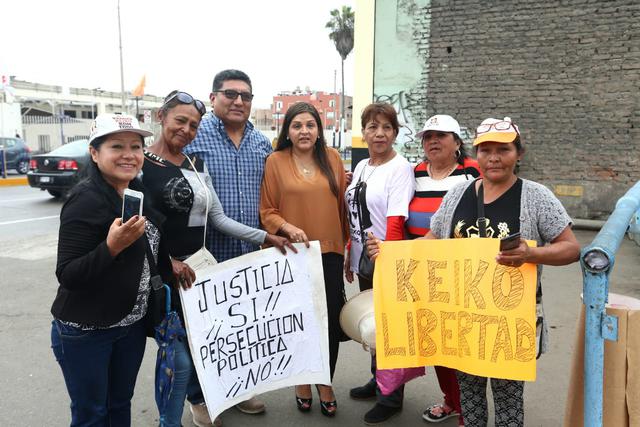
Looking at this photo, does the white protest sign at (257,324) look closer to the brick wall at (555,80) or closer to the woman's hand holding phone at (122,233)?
the woman's hand holding phone at (122,233)

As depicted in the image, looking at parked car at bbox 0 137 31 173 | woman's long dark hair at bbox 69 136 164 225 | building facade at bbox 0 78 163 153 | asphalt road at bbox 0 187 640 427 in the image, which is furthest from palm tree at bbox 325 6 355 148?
woman's long dark hair at bbox 69 136 164 225

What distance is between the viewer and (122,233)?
1869 millimetres

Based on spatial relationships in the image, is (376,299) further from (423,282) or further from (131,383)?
(131,383)

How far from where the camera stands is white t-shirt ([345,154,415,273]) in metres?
2.90

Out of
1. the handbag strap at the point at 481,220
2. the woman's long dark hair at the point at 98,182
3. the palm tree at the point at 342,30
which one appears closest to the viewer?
the woman's long dark hair at the point at 98,182

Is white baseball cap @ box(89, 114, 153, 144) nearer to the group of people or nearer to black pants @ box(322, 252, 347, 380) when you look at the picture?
the group of people

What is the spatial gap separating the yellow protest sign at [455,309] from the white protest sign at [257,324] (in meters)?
0.57

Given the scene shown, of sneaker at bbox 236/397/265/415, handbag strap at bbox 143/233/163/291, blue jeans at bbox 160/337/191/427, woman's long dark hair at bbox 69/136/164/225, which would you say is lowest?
sneaker at bbox 236/397/265/415

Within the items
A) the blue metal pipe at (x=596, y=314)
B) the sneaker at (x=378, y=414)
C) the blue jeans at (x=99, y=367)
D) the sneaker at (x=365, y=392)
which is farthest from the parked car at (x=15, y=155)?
the blue metal pipe at (x=596, y=314)

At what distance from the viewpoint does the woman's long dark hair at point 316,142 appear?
3062 mm

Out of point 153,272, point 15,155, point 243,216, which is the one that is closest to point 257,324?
point 243,216

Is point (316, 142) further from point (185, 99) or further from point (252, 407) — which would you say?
point (252, 407)

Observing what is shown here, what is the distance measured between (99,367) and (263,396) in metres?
1.54

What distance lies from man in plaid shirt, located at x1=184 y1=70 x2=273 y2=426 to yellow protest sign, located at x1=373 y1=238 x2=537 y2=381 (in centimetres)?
101
